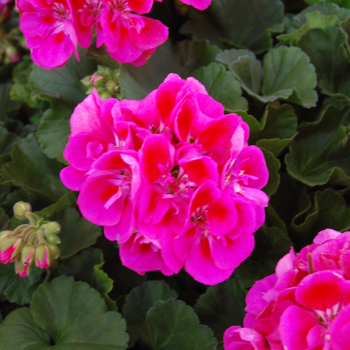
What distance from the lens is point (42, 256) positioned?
2.47 ft

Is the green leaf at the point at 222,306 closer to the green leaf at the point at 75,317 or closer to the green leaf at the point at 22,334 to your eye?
the green leaf at the point at 75,317

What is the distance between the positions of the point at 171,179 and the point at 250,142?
1.32ft

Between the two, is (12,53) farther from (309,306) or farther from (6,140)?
(309,306)

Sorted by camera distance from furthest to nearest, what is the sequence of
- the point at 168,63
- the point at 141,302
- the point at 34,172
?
the point at 34,172, the point at 168,63, the point at 141,302

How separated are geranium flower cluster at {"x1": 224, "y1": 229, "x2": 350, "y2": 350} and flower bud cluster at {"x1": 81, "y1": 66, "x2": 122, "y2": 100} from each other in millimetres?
518

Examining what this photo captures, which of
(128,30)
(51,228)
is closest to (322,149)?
(128,30)

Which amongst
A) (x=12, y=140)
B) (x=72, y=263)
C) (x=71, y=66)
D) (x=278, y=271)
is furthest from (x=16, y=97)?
(x=278, y=271)

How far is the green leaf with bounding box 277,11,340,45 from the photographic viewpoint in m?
0.97

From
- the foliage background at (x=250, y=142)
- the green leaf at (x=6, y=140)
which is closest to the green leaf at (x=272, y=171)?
the foliage background at (x=250, y=142)

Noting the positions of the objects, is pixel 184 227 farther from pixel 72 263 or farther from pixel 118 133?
pixel 72 263

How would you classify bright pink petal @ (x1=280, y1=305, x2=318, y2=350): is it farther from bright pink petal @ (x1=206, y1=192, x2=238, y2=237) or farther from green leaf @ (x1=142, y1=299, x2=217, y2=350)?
green leaf @ (x1=142, y1=299, x2=217, y2=350)

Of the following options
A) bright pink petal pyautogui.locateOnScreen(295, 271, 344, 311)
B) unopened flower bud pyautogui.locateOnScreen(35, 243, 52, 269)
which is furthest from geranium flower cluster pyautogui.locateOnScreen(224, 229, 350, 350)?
unopened flower bud pyautogui.locateOnScreen(35, 243, 52, 269)

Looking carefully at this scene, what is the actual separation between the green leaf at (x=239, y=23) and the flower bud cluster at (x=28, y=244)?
0.61 m

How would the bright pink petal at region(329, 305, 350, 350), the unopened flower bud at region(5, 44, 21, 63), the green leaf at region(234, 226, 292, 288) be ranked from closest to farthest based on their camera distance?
the bright pink petal at region(329, 305, 350, 350), the green leaf at region(234, 226, 292, 288), the unopened flower bud at region(5, 44, 21, 63)
